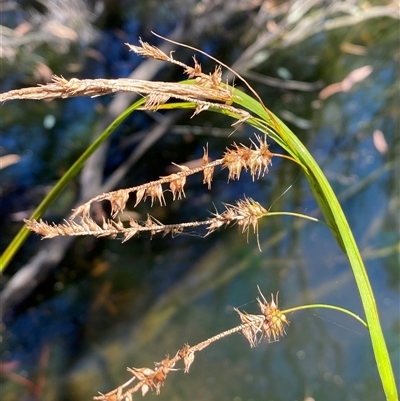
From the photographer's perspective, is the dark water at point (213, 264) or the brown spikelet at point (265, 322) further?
the dark water at point (213, 264)

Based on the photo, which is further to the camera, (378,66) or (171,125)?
(378,66)

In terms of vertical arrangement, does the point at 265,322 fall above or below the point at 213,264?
below

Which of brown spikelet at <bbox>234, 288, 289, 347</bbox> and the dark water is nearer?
brown spikelet at <bbox>234, 288, 289, 347</bbox>

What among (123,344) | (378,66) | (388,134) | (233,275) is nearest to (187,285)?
(233,275)

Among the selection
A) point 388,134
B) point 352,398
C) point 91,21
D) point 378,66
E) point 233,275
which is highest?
point 91,21

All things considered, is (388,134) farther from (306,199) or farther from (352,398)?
(352,398)

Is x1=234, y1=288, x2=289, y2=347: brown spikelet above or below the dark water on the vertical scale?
below

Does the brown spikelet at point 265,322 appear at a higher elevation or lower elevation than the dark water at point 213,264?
lower

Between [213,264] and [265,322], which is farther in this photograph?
[213,264]
